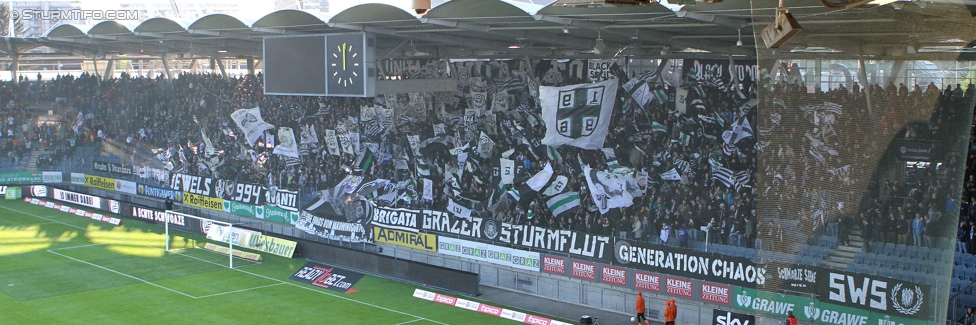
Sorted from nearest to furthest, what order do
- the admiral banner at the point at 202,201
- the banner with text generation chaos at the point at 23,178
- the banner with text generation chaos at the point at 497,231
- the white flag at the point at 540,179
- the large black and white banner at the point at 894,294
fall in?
the large black and white banner at the point at 894,294 < the banner with text generation chaos at the point at 497,231 < the white flag at the point at 540,179 < the admiral banner at the point at 202,201 < the banner with text generation chaos at the point at 23,178

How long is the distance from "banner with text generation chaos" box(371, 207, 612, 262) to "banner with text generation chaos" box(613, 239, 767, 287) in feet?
1.78

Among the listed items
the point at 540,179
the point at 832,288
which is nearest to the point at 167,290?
the point at 540,179

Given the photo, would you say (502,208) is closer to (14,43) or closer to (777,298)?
(777,298)

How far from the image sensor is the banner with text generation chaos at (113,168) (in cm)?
3953

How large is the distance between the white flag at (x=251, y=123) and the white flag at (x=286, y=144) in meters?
1.05

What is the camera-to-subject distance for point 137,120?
139 ft

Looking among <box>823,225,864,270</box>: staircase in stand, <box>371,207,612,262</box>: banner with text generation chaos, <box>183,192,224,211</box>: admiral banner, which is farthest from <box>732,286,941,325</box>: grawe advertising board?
<box>183,192,224,211</box>: admiral banner

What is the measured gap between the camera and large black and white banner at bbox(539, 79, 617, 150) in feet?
81.2

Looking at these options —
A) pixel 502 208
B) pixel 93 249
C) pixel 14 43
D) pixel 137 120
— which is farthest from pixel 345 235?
pixel 14 43

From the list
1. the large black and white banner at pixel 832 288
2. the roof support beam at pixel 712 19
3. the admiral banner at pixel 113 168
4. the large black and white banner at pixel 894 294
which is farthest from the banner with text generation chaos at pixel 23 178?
the large black and white banner at pixel 832 288

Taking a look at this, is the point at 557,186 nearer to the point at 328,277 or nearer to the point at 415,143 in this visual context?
the point at 415,143

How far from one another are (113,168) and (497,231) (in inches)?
920

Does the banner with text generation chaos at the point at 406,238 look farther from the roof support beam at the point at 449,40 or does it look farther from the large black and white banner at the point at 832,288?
the large black and white banner at the point at 832,288
